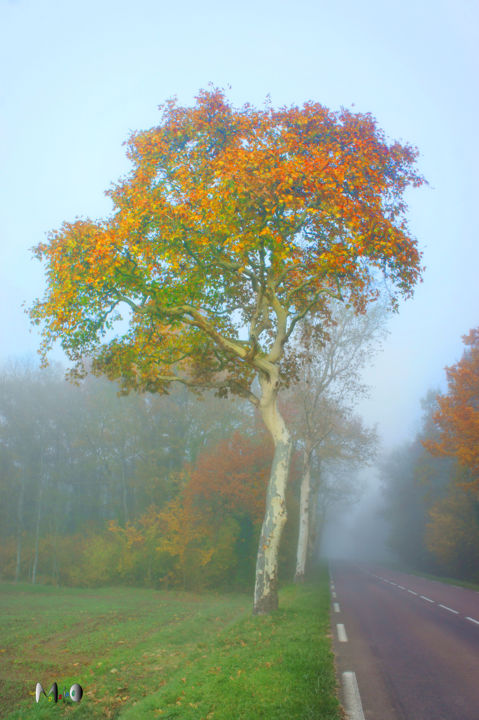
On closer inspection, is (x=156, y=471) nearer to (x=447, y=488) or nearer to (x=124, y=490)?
(x=124, y=490)

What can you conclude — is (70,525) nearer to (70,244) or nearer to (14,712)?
(70,244)

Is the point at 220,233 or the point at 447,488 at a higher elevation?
the point at 220,233

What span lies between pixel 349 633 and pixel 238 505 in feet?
67.6

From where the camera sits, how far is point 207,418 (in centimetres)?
4075

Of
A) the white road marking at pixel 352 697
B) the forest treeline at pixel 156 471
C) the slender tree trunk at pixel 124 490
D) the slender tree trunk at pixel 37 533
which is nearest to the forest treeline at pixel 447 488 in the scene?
the forest treeline at pixel 156 471

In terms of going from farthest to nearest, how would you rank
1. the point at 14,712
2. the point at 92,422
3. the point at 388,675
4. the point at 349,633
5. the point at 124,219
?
the point at 92,422
the point at 124,219
the point at 349,633
the point at 388,675
the point at 14,712

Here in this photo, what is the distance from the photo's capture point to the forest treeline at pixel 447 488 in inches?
1085

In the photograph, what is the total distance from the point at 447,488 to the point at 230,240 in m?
37.4

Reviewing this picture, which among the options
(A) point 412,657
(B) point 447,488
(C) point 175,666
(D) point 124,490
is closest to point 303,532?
(A) point 412,657

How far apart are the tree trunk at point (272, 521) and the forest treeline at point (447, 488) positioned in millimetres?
15032

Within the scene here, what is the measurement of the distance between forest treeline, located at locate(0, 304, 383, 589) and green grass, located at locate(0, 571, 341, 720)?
50.1ft

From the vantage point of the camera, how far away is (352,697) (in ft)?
21.3

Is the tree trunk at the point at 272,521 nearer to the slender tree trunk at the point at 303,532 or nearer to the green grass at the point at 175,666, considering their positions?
the green grass at the point at 175,666

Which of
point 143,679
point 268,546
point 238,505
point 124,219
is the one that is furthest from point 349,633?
point 238,505
